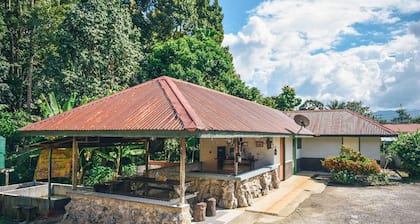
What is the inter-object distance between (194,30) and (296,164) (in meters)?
16.5

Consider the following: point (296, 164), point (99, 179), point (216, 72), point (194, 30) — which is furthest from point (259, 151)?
point (194, 30)

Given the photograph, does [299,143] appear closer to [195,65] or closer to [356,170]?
[356,170]

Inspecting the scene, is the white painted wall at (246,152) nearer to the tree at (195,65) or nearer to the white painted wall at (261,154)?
the white painted wall at (261,154)

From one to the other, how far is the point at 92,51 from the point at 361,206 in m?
17.7

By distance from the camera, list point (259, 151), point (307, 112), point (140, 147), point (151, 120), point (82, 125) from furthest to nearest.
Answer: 1. point (307, 112)
2. point (140, 147)
3. point (259, 151)
4. point (82, 125)
5. point (151, 120)

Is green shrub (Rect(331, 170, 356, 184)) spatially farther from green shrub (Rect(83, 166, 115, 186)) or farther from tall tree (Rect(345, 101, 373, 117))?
tall tree (Rect(345, 101, 373, 117))

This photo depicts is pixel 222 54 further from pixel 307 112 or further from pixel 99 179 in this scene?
pixel 99 179

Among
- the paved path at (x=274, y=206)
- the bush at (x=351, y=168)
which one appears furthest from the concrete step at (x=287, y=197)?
the bush at (x=351, y=168)

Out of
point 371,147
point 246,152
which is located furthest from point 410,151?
point 246,152

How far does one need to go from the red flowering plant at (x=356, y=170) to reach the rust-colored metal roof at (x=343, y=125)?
2.94 metres

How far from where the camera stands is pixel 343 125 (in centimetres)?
2025

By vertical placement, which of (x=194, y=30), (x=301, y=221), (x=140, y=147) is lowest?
(x=301, y=221)

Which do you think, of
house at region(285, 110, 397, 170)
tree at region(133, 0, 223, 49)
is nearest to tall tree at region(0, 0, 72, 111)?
tree at region(133, 0, 223, 49)

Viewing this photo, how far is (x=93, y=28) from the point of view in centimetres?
1909
